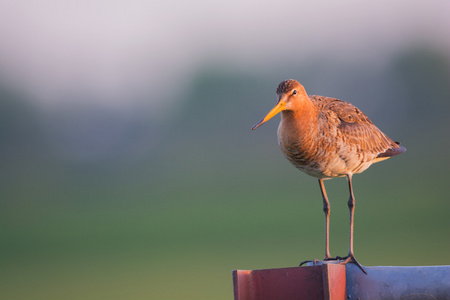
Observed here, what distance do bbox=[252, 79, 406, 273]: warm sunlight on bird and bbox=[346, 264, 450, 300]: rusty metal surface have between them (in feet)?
8.30

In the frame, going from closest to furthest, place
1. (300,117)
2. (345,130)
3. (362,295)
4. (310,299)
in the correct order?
(310,299)
(362,295)
(300,117)
(345,130)

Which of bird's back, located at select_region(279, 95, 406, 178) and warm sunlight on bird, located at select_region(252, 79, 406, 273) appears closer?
warm sunlight on bird, located at select_region(252, 79, 406, 273)

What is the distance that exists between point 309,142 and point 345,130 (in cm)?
75

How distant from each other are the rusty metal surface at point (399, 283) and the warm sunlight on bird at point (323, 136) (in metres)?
2.53

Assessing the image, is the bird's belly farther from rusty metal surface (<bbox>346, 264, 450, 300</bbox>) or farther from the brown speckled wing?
rusty metal surface (<bbox>346, 264, 450, 300</bbox>)

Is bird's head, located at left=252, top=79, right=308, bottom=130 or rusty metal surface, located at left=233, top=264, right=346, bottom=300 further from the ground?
bird's head, located at left=252, top=79, right=308, bottom=130

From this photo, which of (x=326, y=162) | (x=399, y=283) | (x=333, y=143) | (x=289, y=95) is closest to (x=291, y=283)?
(x=399, y=283)

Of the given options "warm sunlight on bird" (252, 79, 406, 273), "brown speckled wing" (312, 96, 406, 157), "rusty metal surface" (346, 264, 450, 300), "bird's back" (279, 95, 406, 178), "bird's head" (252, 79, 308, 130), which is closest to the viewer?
"rusty metal surface" (346, 264, 450, 300)

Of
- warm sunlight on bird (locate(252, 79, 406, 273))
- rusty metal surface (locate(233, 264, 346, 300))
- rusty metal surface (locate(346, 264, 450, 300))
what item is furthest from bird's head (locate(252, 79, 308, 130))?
rusty metal surface (locate(233, 264, 346, 300))

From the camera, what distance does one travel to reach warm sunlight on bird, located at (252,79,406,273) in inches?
301

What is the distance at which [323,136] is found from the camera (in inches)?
312

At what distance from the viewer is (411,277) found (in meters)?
4.64

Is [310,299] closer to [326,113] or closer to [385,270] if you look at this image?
[385,270]

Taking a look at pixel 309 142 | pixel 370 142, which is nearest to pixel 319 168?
pixel 309 142
